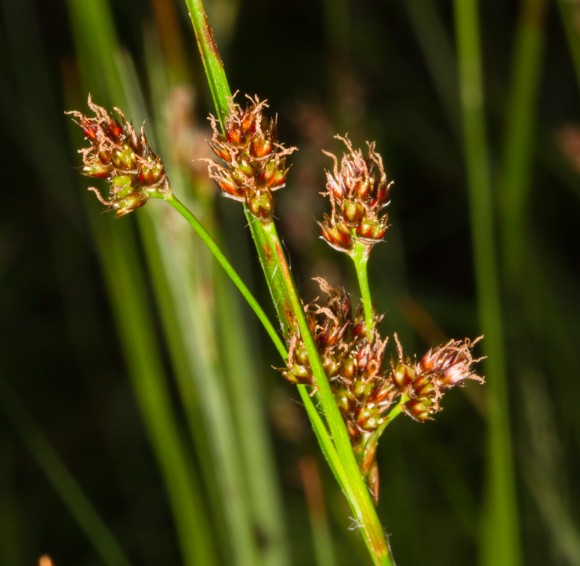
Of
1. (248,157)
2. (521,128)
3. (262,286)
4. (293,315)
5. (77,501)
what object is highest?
(262,286)

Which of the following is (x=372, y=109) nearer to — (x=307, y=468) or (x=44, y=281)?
(x=44, y=281)

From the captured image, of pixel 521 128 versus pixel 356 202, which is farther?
pixel 521 128

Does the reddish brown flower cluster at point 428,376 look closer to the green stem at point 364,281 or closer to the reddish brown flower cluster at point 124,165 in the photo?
the green stem at point 364,281

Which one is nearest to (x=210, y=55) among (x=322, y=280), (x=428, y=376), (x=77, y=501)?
(x=322, y=280)

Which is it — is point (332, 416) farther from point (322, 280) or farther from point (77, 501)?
point (77, 501)

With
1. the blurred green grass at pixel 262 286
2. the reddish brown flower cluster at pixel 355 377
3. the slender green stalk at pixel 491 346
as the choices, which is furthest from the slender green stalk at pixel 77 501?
the reddish brown flower cluster at pixel 355 377

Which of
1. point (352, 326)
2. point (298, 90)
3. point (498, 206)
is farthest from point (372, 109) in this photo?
point (352, 326)
